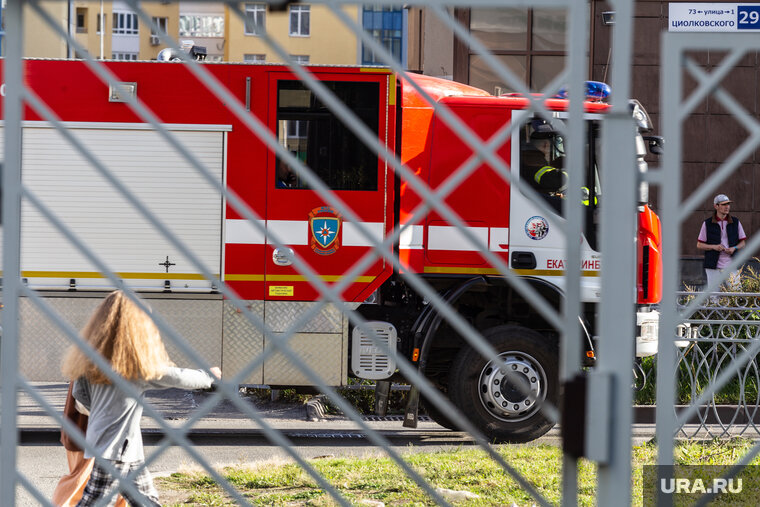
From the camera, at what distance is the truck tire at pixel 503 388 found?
315 inches

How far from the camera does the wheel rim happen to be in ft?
Result: 26.2

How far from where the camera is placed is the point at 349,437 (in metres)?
8.46

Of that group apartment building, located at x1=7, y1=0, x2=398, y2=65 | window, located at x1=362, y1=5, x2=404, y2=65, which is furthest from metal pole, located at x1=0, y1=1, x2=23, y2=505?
window, located at x1=362, y1=5, x2=404, y2=65

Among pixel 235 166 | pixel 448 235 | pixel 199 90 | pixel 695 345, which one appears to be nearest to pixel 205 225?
pixel 235 166

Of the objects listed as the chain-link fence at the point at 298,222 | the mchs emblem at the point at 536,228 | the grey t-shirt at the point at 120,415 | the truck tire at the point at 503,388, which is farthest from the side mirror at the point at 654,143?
the grey t-shirt at the point at 120,415

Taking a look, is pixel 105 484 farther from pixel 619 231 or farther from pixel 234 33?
pixel 234 33

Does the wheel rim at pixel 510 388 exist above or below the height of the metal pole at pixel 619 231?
below

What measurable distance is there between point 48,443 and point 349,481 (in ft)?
10.6

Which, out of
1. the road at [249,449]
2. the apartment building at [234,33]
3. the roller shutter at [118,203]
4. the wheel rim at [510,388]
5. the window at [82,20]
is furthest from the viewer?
the window at [82,20]

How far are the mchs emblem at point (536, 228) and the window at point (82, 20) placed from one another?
217 ft

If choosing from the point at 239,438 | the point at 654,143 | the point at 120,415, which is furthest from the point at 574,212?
the point at 239,438

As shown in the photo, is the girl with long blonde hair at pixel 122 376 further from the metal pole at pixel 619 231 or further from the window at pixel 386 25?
the window at pixel 386 25

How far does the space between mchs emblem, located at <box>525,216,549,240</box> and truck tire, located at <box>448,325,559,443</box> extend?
2.76 ft

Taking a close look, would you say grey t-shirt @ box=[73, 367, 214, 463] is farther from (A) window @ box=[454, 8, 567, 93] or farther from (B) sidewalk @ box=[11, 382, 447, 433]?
(A) window @ box=[454, 8, 567, 93]
